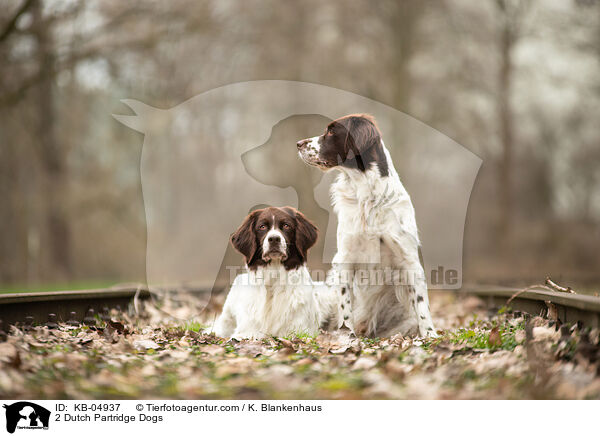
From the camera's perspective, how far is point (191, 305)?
20.6 feet

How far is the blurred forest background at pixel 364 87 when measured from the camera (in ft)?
33.1

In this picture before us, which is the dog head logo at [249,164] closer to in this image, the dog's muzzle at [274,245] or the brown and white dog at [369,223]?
the brown and white dog at [369,223]

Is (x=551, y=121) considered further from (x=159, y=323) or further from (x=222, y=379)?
(x=222, y=379)

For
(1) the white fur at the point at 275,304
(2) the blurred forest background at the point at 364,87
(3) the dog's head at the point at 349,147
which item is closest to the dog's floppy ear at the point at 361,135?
(3) the dog's head at the point at 349,147

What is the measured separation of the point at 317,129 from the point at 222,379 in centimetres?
578

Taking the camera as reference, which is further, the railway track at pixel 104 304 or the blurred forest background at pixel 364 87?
the blurred forest background at pixel 364 87

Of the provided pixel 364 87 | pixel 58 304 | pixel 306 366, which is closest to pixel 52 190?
pixel 364 87

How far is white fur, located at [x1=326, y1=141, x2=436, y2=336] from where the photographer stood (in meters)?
4.02

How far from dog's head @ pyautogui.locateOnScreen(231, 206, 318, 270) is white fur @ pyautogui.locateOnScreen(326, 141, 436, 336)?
0.28 m

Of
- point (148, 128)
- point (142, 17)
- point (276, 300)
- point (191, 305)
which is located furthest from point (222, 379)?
point (142, 17)

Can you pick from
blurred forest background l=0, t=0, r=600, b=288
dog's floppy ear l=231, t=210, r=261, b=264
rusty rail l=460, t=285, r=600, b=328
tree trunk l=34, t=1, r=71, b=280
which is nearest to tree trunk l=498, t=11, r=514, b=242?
blurred forest background l=0, t=0, r=600, b=288
